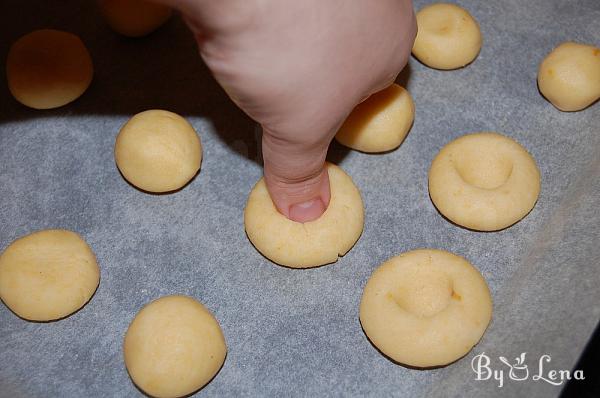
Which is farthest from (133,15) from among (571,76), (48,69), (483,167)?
(571,76)

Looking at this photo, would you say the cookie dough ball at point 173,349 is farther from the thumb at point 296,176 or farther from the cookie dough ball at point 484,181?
the cookie dough ball at point 484,181

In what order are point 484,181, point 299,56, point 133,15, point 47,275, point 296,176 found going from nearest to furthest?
point 299,56 < point 296,176 < point 47,275 < point 484,181 < point 133,15

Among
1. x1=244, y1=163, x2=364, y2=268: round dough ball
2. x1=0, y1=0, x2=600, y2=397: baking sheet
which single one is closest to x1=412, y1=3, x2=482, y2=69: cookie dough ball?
x1=0, y1=0, x2=600, y2=397: baking sheet

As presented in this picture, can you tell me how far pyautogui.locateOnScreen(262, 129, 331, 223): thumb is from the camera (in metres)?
1.09

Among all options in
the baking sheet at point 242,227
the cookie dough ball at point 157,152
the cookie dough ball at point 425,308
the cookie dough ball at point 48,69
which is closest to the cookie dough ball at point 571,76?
the baking sheet at point 242,227

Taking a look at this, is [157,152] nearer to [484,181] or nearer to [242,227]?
[242,227]

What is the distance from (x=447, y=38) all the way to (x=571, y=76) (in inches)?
10.2

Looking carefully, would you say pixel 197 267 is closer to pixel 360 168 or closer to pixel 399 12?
pixel 360 168

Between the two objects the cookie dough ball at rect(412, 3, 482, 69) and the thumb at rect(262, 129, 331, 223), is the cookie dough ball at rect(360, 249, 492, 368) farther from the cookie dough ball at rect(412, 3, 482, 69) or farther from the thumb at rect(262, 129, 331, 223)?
the cookie dough ball at rect(412, 3, 482, 69)

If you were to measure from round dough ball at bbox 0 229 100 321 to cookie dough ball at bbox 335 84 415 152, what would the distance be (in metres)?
0.56

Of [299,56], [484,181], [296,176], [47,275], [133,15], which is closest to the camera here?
[299,56]

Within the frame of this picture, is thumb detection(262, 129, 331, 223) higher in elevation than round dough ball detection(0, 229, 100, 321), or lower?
higher

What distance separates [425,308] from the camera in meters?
1.27

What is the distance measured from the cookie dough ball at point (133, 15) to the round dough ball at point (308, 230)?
486mm
